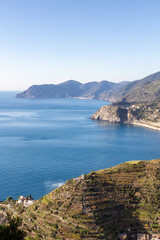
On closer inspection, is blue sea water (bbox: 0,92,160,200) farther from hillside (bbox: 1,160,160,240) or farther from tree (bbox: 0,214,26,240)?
tree (bbox: 0,214,26,240)

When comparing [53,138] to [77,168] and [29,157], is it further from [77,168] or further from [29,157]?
[77,168]

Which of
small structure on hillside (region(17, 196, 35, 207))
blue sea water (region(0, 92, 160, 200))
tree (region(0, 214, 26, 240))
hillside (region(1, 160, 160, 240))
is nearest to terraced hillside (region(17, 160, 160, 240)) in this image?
hillside (region(1, 160, 160, 240))

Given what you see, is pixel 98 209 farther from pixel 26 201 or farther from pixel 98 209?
pixel 26 201

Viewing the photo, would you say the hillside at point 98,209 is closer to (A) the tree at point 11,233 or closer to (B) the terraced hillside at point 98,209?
(B) the terraced hillside at point 98,209

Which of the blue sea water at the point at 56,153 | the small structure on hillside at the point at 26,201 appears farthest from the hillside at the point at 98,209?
the blue sea water at the point at 56,153

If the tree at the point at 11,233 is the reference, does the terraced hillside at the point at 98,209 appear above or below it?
below

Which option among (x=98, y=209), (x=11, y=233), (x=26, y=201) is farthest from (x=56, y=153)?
(x=11, y=233)

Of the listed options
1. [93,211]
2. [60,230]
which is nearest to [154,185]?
[93,211]

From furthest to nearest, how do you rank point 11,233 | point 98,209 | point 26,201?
point 26,201 < point 98,209 < point 11,233
